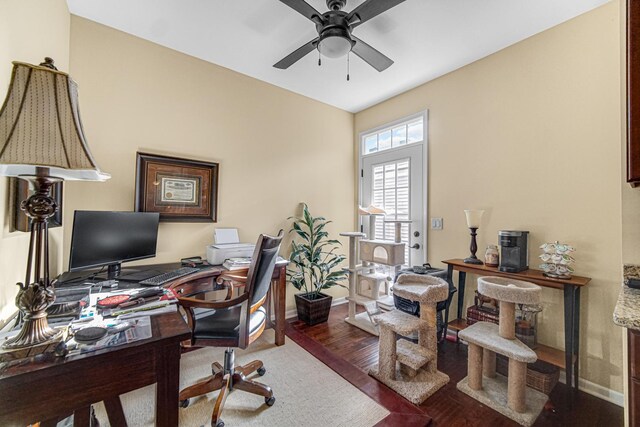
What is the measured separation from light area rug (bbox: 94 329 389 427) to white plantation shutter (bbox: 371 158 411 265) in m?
1.70

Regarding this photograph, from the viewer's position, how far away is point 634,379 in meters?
0.91

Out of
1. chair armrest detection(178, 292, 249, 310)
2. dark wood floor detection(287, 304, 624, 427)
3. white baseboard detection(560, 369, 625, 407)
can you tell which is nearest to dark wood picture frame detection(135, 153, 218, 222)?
chair armrest detection(178, 292, 249, 310)

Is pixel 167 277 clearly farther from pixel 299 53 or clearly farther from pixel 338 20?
pixel 338 20

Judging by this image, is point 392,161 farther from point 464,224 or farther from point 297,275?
point 297,275

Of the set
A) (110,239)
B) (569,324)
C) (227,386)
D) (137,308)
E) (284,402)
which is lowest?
(284,402)

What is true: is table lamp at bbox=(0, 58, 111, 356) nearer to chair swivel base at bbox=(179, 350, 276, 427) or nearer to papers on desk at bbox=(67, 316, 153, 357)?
papers on desk at bbox=(67, 316, 153, 357)

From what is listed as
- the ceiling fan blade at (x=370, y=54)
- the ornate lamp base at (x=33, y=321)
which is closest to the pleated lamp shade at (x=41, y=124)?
the ornate lamp base at (x=33, y=321)

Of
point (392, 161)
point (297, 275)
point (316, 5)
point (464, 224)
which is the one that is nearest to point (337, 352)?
point (297, 275)

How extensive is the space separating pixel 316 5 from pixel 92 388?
8.00ft

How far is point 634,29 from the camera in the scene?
1.03 metres

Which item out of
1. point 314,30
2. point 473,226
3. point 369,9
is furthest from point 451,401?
point 314,30

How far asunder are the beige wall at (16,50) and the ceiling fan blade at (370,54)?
1.79 meters

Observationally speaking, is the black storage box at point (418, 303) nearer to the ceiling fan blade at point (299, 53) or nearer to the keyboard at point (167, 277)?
the keyboard at point (167, 277)

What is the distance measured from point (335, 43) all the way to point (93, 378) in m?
2.12
